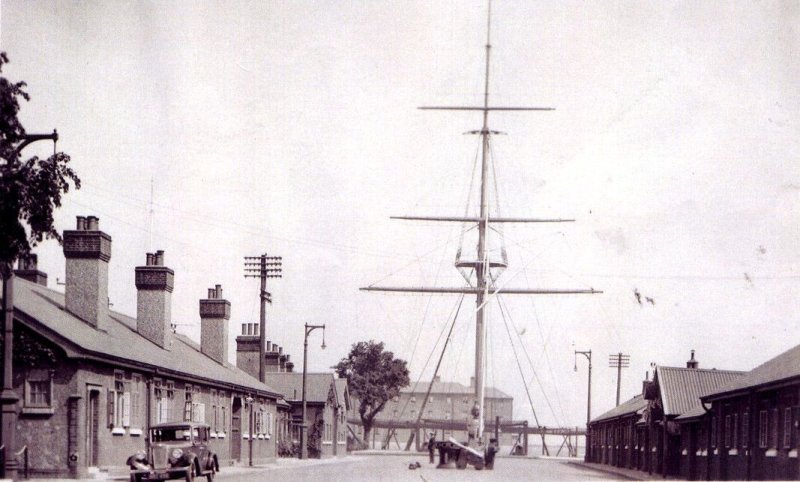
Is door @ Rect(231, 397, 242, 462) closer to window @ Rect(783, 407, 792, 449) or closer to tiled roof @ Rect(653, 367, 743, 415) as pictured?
tiled roof @ Rect(653, 367, 743, 415)

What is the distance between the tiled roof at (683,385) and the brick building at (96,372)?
18.8 metres

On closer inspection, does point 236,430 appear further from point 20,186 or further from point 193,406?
point 20,186

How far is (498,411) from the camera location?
170 metres

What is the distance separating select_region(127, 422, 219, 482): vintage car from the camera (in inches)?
1114

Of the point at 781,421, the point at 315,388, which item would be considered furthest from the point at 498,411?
the point at 781,421

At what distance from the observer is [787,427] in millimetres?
30016

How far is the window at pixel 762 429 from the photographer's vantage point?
3219 centimetres

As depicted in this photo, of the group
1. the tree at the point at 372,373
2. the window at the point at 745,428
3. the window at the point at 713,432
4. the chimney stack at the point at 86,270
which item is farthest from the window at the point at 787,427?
the tree at the point at 372,373

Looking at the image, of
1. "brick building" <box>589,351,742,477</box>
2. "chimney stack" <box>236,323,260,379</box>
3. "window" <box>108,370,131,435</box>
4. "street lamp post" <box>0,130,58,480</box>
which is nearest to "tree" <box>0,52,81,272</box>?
"street lamp post" <box>0,130,58,480</box>

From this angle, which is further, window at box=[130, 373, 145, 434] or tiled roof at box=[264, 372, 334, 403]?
tiled roof at box=[264, 372, 334, 403]

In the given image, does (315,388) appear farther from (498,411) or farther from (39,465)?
(498,411)

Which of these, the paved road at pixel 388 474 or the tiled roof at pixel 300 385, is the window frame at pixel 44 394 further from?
the tiled roof at pixel 300 385

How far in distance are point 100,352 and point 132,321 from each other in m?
14.8

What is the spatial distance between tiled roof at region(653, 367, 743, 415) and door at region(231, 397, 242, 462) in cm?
1944
